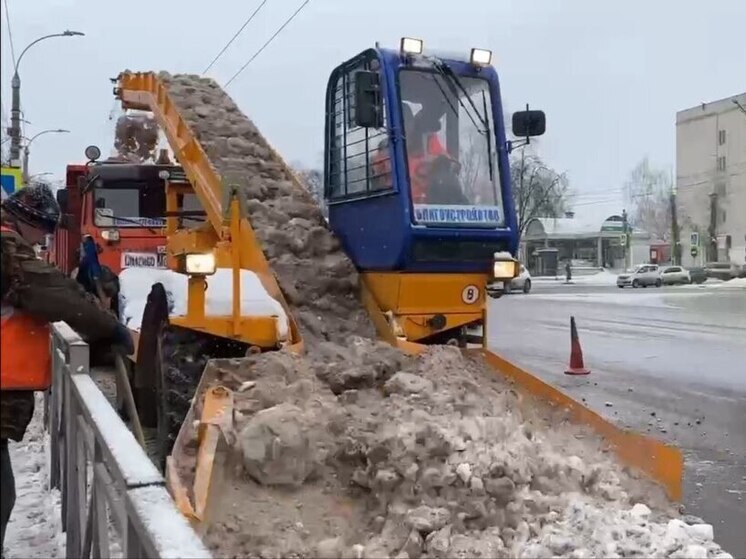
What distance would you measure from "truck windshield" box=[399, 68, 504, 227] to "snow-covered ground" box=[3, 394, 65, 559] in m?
3.09

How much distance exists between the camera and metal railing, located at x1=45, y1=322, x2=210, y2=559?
90.7 inches

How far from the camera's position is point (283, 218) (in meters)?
7.23

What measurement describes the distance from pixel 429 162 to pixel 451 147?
26 cm

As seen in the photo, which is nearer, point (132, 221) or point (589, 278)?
point (132, 221)

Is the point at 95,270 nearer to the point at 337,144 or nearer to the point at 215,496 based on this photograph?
the point at 337,144

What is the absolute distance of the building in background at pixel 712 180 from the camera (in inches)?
2776

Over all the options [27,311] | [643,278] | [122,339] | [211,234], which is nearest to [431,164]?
[211,234]

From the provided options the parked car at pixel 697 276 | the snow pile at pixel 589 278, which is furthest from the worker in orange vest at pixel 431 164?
the snow pile at pixel 589 278

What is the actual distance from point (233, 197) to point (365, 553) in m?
3.18

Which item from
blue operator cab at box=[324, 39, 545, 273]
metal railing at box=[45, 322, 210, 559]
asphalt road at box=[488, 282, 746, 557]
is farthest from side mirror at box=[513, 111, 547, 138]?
metal railing at box=[45, 322, 210, 559]

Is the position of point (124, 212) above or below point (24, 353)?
above

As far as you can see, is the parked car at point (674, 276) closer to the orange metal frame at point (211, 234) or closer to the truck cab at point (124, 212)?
the truck cab at point (124, 212)

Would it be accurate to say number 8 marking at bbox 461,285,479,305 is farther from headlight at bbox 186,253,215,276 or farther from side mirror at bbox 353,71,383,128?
Answer: headlight at bbox 186,253,215,276

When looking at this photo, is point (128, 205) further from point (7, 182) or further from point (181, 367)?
point (7, 182)
